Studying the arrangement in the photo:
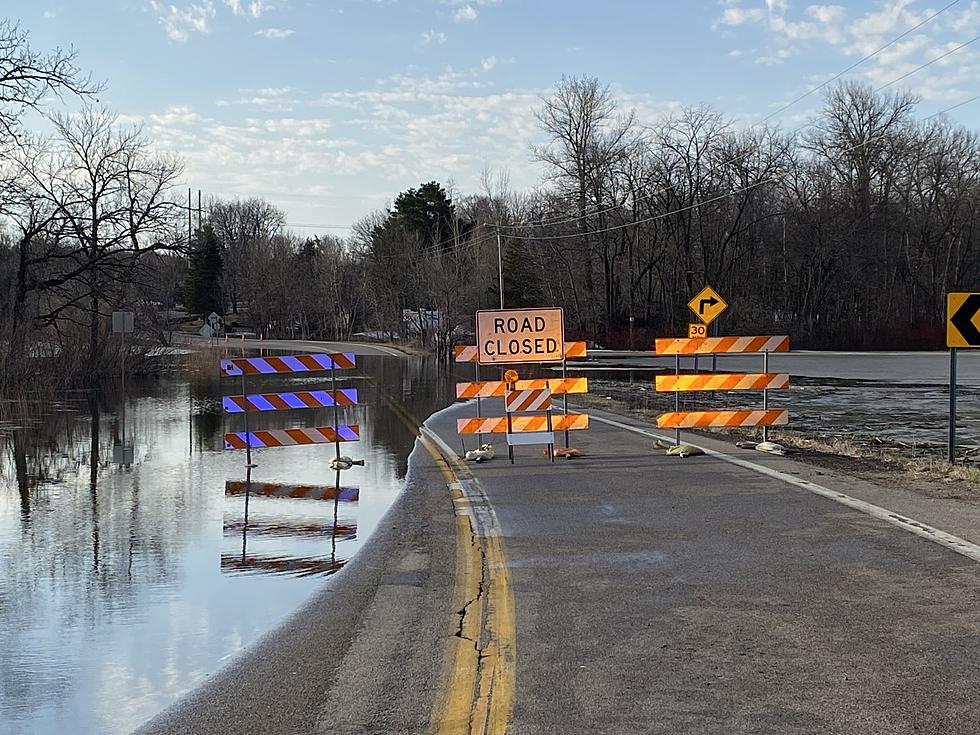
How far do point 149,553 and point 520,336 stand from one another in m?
7.07

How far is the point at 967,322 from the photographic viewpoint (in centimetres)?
1336

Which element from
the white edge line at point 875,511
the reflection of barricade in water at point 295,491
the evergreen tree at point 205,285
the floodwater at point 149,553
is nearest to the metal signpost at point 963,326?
the white edge line at point 875,511

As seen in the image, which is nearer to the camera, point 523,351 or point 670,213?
point 523,351

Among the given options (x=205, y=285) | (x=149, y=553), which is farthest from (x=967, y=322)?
(x=205, y=285)

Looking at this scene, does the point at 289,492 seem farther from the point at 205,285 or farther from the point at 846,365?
the point at 205,285

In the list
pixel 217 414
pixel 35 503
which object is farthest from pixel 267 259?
pixel 35 503

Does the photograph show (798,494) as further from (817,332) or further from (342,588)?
(817,332)

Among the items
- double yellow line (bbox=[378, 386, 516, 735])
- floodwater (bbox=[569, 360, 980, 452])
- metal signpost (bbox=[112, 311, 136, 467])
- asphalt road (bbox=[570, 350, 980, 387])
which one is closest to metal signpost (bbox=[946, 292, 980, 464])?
floodwater (bbox=[569, 360, 980, 452])

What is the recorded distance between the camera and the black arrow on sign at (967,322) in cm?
1334

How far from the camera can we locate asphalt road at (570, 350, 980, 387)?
37.5 metres

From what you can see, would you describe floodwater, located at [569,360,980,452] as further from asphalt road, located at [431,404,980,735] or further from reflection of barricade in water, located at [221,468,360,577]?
reflection of barricade in water, located at [221,468,360,577]

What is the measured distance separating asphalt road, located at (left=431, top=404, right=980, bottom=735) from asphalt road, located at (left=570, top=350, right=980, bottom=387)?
2689cm

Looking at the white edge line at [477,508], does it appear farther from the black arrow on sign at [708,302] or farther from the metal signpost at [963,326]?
the black arrow on sign at [708,302]

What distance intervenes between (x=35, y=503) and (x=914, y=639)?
9.64 m
